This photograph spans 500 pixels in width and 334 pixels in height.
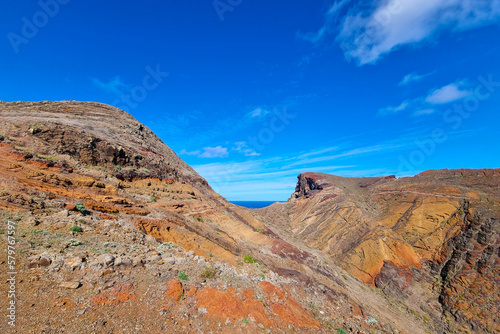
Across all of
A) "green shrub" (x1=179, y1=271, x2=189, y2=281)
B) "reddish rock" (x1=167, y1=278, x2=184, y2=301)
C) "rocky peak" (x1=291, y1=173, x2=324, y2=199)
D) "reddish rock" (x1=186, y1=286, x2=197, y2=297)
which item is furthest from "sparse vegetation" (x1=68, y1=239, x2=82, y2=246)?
"rocky peak" (x1=291, y1=173, x2=324, y2=199)

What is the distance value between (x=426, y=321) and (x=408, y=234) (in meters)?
12.2

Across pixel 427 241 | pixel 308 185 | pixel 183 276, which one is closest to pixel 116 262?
pixel 183 276

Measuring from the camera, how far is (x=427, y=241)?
1032 inches

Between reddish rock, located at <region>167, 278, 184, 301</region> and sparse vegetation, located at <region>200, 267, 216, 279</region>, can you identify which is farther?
sparse vegetation, located at <region>200, 267, 216, 279</region>

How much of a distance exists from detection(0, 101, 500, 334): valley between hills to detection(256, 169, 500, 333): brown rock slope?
15 cm

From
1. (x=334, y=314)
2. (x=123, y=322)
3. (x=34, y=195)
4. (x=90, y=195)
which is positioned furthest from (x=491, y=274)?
(x=34, y=195)

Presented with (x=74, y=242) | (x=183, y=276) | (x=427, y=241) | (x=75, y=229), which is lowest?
(x=183, y=276)

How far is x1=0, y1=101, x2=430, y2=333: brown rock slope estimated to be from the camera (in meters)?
5.66

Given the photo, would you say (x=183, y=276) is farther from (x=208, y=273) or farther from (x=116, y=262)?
(x=116, y=262)

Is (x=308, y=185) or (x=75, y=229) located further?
(x=308, y=185)

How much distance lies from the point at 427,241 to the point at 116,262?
110 feet

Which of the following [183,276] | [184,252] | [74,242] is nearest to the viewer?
[74,242]

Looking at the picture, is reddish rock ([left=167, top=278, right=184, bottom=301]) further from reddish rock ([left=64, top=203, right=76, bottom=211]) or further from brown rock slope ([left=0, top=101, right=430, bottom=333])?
reddish rock ([left=64, top=203, right=76, bottom=211])

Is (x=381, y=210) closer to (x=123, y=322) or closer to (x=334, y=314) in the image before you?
(x=334, y=314)
